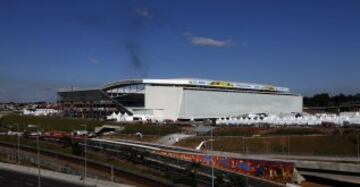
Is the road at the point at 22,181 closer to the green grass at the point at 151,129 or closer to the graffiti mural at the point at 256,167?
the graffiti mural at the point at 256,167

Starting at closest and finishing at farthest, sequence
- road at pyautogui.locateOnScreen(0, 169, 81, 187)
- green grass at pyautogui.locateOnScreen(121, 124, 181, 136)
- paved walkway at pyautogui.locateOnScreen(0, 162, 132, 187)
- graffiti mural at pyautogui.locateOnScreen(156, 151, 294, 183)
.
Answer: road at pyautogui.locateOnScreen(0, 169, 81, 187) < paved walkway at pyautogui.locateOnScreen(0, 162, 132, 187) < graffiti mural at pyautogui.locateOnScreen(156, 151, 294, 183) < green grass at pyautogui.locateOnScreen(121, 124, 181, 136)

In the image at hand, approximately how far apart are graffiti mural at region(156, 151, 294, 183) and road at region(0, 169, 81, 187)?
946 inches

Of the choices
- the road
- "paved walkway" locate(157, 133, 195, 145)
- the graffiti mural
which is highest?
"paved walkway" locate(157, 133, 195, 145)

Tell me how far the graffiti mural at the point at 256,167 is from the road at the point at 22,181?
24030 millimetres

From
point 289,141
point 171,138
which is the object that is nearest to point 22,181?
point 289,141

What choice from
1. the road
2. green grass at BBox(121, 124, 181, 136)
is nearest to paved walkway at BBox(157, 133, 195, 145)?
green grass at BBox(121, 124, 181, 136)

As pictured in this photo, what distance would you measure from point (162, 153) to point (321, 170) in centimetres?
3478

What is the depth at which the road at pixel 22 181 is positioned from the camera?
78.6m

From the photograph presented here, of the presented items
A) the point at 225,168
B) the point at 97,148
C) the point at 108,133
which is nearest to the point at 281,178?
the point at 225,168

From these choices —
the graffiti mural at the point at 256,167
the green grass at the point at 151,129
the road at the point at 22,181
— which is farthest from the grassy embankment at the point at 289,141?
the road at the point at 22,181

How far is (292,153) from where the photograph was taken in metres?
107

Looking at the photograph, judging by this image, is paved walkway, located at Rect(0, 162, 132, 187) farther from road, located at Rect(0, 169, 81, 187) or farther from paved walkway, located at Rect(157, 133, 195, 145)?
paved walkway, located at Rect(157, 133, 195, 145)

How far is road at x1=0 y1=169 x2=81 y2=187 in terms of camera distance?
258 ft

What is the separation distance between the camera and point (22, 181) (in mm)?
83188
